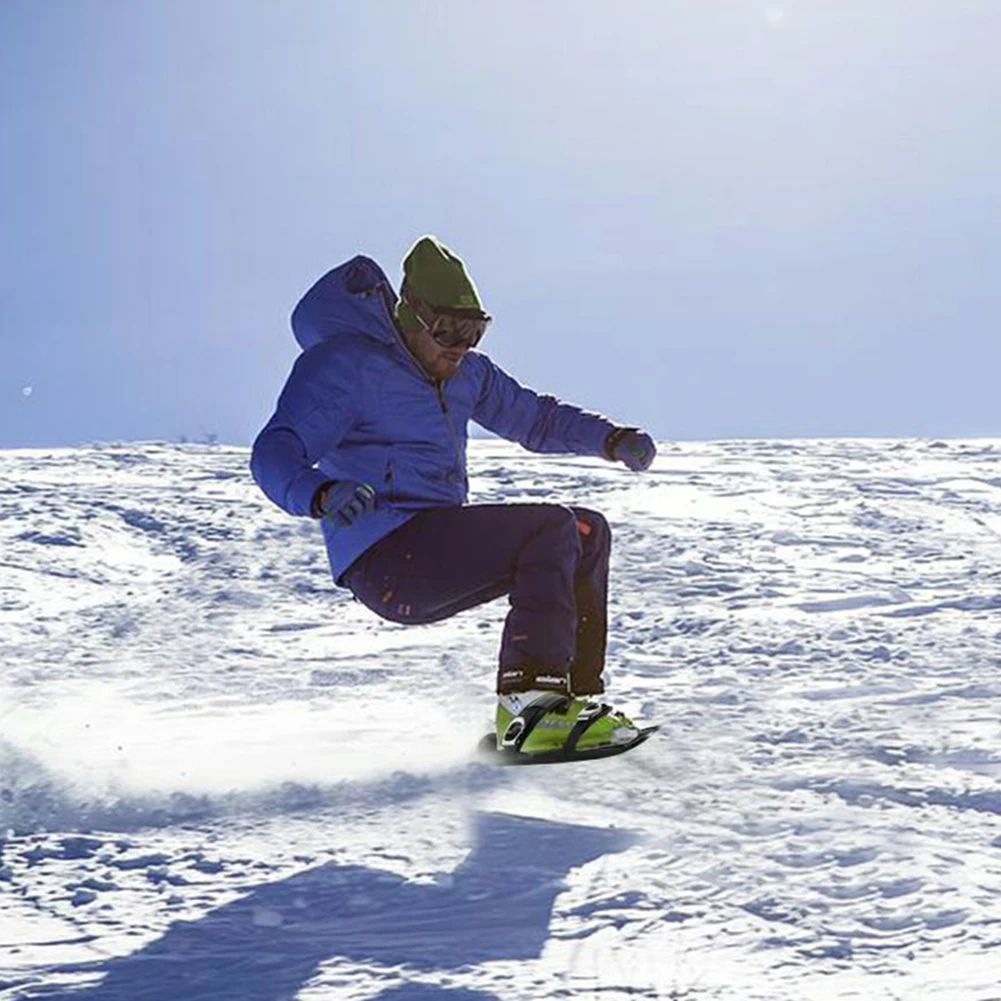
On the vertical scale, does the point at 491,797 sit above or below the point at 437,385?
below

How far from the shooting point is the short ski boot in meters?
3.58

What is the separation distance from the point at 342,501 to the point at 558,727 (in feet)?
2.63

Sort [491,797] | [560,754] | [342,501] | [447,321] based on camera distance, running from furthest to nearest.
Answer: [447,321]
[560,754]
[342,501]
[491,797]

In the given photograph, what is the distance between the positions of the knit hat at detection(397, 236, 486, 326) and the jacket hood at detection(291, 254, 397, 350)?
0.07 metres

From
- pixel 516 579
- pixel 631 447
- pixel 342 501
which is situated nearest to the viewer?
pixel 342 501

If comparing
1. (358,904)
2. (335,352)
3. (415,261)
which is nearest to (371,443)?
(335,352)

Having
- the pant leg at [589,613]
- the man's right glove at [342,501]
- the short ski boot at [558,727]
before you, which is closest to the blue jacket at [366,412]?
the man's right glove at [342,501]

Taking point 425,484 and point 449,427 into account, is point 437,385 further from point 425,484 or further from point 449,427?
point 425,484

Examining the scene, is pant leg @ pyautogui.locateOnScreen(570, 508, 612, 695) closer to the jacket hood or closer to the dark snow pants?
the dark snow pants

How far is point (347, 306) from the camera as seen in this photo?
4.05 meters

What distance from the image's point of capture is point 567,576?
386cm

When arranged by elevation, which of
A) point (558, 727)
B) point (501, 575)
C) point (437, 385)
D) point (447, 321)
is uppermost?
point (447, 321)

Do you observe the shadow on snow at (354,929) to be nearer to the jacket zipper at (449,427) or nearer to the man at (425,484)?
the man at (425,484)

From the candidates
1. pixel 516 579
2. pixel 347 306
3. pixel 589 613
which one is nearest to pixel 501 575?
pixel 516 579
